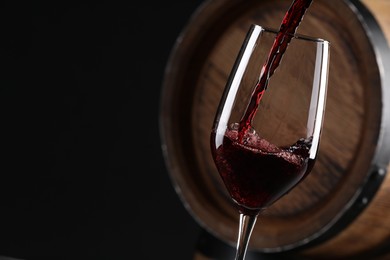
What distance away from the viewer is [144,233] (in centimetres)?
292

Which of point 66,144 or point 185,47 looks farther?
point 66,144

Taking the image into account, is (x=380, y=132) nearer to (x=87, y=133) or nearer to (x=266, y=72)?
(x=266, y=72)

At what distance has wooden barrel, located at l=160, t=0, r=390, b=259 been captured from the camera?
150 cm

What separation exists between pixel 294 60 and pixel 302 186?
26.5 inches

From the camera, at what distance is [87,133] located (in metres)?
2.96

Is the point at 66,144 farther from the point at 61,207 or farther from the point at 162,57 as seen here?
the point at 162,57

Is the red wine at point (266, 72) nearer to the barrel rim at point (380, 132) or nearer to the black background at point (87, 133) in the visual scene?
the barrel rim at point (380, 132)

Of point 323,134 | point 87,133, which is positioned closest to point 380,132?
point 323,134

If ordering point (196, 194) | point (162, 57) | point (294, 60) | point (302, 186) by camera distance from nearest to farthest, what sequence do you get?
point (294, 60) < point (302, 186) < point (196, 194) < point (162, 57)

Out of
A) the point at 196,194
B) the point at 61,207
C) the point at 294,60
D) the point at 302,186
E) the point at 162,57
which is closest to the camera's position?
the point at 294,60

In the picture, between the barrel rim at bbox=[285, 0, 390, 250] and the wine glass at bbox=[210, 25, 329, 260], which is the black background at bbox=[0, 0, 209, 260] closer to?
the barrel rim at bbox=[285, 0, 390, 250]

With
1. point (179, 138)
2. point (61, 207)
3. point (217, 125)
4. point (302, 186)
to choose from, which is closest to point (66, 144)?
point (61, 207)

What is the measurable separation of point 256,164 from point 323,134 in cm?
61

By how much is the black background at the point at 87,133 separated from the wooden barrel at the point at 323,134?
3.13ft
